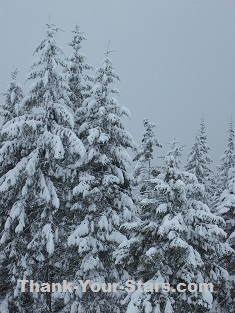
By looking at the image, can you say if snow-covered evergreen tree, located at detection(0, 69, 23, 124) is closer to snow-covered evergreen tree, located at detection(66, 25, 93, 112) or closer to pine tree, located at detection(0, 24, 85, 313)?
snow-covered evergreen tree, located at detection(66, 25, 93, 112)

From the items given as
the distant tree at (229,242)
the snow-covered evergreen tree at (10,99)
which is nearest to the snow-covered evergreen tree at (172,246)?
the distant tree at (229,242)

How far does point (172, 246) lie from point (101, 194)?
6339 mm

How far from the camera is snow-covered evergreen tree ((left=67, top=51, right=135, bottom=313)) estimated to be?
54.4 feet

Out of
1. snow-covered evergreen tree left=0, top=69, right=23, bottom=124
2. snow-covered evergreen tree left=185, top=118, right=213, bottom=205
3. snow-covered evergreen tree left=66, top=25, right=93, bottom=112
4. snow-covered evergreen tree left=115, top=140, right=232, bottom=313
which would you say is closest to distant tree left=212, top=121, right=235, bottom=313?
snow-covered evergreen tree left=115, top=140, right=232, bottom=313

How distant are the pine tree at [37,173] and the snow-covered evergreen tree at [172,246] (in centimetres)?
388

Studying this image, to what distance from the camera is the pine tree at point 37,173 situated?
15.2 meters

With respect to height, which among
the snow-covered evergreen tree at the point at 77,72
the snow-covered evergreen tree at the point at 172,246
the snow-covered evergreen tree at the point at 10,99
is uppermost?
the snow-covered evergreen tree at the point at 77,72

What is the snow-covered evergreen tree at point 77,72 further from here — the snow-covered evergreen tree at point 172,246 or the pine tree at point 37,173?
the snow-covered evergreen tree at point 172,246

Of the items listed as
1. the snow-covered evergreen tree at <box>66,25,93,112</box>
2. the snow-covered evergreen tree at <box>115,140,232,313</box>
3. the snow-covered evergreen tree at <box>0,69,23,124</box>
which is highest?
the snow-covered evergreen tree at <box>66,25,93,112</box>

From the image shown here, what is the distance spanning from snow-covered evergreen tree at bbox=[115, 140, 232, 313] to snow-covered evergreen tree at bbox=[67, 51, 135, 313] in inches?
147

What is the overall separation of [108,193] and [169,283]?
6.26 meters

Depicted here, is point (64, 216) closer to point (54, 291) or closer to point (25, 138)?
point (54, 291)

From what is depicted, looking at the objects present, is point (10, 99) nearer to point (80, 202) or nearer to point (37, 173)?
point (37, 173)

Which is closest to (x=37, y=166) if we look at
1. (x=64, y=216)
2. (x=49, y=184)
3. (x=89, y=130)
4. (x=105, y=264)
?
(x=49, y=184)
